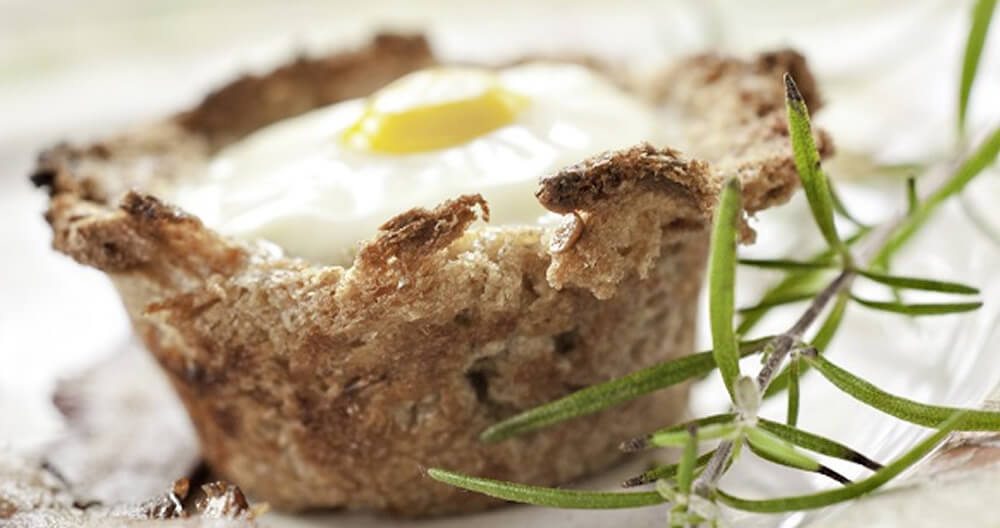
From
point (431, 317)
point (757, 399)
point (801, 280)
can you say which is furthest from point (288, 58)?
point (757, 399)

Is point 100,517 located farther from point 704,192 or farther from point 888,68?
point 888,68

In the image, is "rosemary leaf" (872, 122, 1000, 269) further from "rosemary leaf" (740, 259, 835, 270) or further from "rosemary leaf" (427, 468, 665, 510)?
"rosemary leaf" (427, 468, 665, 510)

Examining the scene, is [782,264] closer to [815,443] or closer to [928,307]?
[928,307]

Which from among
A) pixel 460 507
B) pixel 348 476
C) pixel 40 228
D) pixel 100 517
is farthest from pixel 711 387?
pixel 40 228

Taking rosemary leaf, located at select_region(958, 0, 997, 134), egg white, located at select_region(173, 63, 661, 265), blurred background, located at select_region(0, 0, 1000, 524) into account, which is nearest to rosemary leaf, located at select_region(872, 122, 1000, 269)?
rosemary leaf, located at select_region(958, 0, 997, 134)

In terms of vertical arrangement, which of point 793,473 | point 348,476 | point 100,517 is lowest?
point 100,517

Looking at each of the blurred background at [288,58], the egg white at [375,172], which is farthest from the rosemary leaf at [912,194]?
the egg white at [375,172]

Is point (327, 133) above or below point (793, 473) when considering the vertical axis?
above
